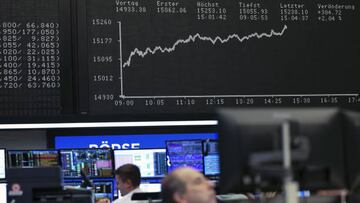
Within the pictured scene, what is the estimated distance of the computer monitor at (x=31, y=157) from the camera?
5.49 m

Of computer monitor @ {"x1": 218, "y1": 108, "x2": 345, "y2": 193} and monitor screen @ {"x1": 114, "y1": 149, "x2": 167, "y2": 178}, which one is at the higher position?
computer monitor @ {"x1": 218, "y1": 108, "x2": 345, "y2": 193}

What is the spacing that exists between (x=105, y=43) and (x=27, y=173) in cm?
191

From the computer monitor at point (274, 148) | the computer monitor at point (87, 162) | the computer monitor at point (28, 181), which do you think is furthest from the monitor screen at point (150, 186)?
the computer monitor at point (274, 148)

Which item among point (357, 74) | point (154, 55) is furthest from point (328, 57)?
point (154, 55)

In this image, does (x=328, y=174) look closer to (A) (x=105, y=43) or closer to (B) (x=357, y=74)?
(A) (x=105, y=43)

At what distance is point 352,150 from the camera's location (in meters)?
2.62

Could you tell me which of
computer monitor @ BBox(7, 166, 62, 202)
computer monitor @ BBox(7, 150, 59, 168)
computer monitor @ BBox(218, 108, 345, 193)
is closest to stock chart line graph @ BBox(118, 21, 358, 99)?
computer monitor @ BBox(7, 150, 59, 168)

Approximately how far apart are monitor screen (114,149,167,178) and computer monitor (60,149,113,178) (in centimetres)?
22

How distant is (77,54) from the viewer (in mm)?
5344

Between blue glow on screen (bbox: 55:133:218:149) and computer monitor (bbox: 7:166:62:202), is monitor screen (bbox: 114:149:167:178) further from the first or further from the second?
computer monitor (bbox: 7:166:62:202)

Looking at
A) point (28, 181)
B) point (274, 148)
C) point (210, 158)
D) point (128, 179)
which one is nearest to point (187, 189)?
point (274, 148)

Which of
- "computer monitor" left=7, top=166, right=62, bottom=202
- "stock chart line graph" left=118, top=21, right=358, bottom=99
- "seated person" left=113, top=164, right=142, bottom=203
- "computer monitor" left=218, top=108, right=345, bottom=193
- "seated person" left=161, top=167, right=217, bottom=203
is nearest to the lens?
"computer monitor" left=218, top=108, right=345, bottom=193

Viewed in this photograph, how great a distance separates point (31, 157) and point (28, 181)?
1.81m

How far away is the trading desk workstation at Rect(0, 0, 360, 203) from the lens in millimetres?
5297
